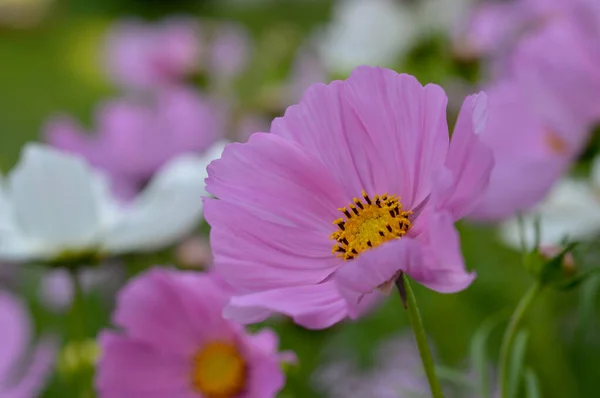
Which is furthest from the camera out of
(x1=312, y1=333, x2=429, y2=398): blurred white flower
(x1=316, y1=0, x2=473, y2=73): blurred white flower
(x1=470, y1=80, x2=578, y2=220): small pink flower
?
(x1=316, y1=0, x2=473, y2=73): blurred white flower

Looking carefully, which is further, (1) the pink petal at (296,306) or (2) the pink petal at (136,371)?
(2) the pink petal at (136,371)

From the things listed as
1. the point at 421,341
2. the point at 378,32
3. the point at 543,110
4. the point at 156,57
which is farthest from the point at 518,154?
the point at 156,57

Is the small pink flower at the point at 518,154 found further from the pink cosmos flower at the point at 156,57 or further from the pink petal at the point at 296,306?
the pink cosmos flower at the point at 156,57

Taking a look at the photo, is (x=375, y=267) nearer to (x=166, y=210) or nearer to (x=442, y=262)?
(x=442, y=262)

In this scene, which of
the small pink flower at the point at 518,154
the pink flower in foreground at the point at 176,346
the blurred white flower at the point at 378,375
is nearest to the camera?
the pink flower in foreground at the point at 176,346

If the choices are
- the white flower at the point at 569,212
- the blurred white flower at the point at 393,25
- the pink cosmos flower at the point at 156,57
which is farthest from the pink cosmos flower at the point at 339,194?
the pink cosmos flower at the point at 156,57

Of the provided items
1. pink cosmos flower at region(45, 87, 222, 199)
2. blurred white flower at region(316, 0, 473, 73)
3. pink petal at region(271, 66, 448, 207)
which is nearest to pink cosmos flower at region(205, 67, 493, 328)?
pink petal at region(271, 66, 448, 207)

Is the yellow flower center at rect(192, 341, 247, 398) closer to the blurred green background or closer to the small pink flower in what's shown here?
the blurred green background
